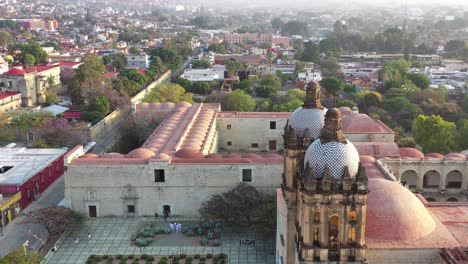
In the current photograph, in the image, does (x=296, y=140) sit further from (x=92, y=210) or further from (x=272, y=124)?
(x=272, y=124)

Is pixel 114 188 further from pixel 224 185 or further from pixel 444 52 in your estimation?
pixel 444 52

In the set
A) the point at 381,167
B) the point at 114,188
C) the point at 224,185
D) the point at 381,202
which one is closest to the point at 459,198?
the point at 381,167

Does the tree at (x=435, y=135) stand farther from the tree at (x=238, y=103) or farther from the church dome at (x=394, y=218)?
the church dome at (x=394, y=218)

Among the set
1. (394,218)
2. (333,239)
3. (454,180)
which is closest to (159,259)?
(333,239)

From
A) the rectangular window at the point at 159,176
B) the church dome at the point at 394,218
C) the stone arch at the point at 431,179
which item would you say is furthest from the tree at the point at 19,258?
the stone arch at the point at 431,179

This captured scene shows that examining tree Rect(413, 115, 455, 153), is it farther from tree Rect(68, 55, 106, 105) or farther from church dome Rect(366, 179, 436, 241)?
tree Rect(68, 55, 106, 105)

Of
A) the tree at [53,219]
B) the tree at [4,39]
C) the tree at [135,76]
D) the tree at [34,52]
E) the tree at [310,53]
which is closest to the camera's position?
the tree at [53,219]

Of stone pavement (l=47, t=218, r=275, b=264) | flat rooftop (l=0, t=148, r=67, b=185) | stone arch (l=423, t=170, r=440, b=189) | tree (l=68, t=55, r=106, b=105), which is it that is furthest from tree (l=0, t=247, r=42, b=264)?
tree (l=68, t=55, r=106, b=105)
